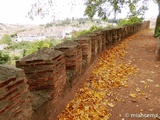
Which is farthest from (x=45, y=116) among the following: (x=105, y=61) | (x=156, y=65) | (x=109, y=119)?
(x=156, y=65)

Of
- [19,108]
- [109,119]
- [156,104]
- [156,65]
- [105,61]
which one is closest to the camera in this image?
[19,108]

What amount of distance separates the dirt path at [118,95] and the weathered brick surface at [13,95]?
115cm

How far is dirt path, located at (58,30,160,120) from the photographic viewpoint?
9.18 ft

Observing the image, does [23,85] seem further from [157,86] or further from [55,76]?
[157,86]

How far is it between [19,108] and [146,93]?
A: 291 centimetres

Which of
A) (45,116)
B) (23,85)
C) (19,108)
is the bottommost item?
(45,116)

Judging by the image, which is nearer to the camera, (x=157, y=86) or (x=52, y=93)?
(x=52, y=93)

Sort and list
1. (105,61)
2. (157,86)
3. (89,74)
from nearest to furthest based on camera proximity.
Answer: (157,86) < (89,74) < (105,61)

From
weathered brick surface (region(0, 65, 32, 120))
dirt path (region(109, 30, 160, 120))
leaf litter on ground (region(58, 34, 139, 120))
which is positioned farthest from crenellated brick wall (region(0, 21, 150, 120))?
dirt path (region(109, 30, 160, 120))

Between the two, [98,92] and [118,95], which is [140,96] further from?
[98,92]

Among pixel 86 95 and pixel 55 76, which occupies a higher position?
pixel 55 76

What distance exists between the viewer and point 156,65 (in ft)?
→ 17.5

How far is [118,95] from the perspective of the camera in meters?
3.46

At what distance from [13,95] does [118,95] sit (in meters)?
2.52
